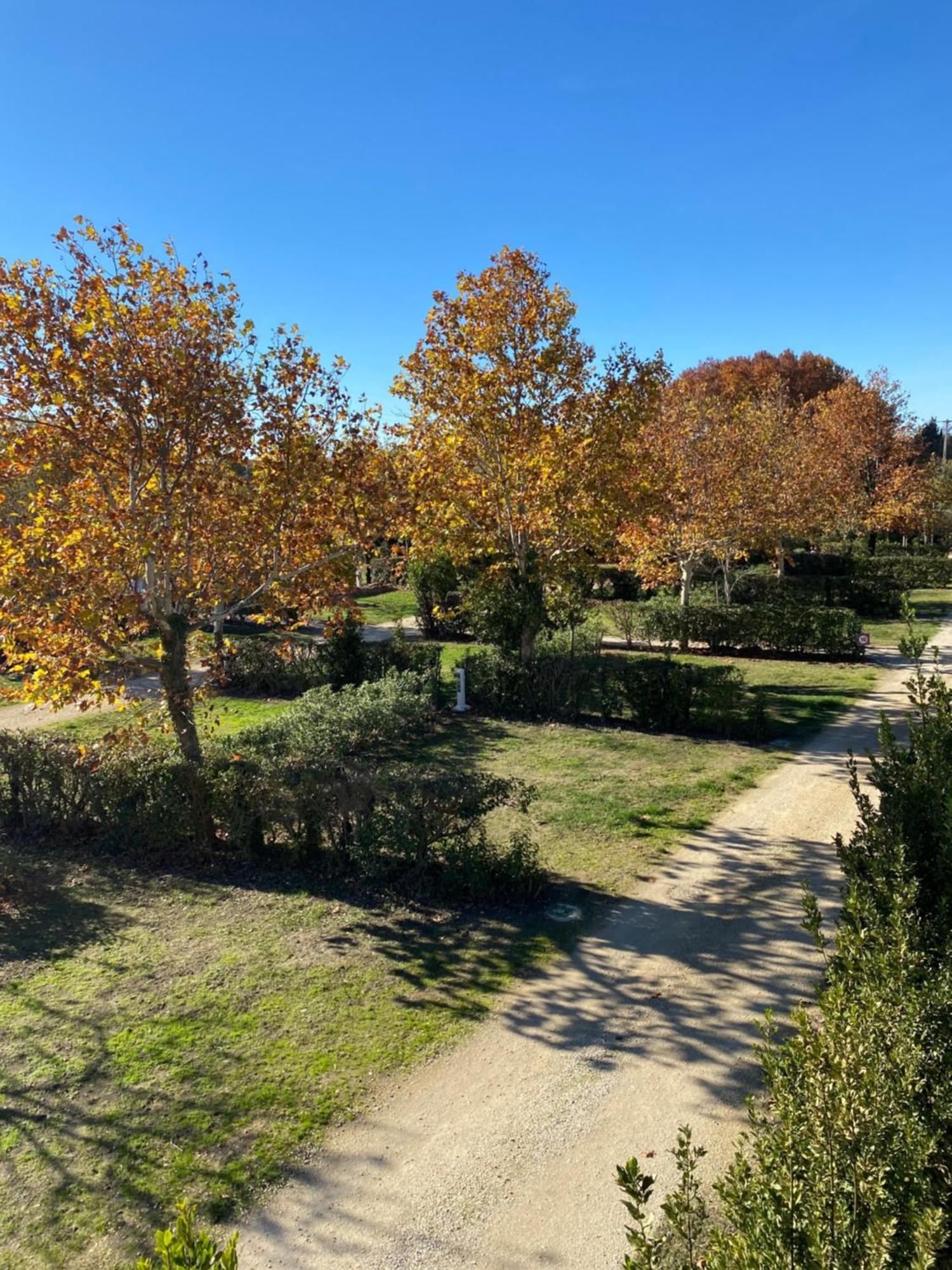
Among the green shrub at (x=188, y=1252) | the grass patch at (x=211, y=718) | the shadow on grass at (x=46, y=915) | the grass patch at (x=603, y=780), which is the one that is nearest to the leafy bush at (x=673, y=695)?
the grass patch at (x=603, y=780)

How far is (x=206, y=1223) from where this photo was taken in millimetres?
3717

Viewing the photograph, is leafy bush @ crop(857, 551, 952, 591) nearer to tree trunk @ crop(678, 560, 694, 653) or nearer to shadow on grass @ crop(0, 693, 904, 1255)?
tree trunk @ crop(678, 560, 694, 653)

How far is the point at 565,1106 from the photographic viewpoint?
448cm

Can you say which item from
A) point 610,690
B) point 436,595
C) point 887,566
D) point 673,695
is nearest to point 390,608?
point 436,595

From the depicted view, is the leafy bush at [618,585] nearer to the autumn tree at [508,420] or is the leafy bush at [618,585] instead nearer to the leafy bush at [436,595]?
the leafy bush at [436,595]

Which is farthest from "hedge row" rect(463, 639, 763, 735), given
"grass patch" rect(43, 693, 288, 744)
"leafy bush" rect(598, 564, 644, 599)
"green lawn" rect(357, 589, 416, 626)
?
"leafy bush" rect(598, 564, 644, 599)

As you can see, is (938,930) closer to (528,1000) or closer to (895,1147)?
(895,1147)

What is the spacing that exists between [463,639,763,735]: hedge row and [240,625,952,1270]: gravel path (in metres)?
5.67

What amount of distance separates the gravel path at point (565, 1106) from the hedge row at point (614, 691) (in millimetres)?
5668

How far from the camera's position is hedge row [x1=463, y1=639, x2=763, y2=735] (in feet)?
41.4

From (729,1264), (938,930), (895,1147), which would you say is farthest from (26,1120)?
(938,930)

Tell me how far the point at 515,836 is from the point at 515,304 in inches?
409

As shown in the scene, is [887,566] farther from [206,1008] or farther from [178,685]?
[206,1008]

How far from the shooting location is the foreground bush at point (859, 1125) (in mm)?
2205
